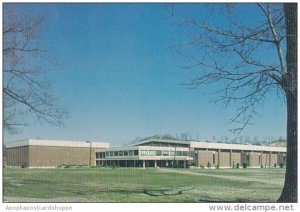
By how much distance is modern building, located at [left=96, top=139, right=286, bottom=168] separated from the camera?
46094 millimetres

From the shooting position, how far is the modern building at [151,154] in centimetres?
3612

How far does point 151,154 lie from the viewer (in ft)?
151

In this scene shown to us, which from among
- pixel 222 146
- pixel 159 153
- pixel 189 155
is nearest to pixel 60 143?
pixel 159 153

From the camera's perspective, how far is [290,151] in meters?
6.76

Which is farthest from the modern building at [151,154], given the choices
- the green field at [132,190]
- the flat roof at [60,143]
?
the green field at [132,190]

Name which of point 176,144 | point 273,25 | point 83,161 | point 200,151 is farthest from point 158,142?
point 273,25

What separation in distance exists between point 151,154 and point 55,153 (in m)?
12.8

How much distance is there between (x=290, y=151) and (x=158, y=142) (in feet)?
139

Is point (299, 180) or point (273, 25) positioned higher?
point (273, 25)

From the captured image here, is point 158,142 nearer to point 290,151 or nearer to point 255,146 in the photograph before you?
point 255,146

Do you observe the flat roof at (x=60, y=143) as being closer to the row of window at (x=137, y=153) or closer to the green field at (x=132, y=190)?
the row of window at (x=137, y=153)

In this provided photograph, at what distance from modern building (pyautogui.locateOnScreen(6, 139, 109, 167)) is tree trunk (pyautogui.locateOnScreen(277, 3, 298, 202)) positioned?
2717cm

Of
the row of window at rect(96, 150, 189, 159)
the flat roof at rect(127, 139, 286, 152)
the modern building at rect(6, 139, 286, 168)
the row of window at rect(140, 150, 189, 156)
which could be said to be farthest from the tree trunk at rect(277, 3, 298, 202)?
the flat roof at rect(127, 139, 286, 152)

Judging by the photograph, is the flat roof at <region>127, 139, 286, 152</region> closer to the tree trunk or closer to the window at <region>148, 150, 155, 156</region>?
the window at <region>148, 150, 155, 156</region>
